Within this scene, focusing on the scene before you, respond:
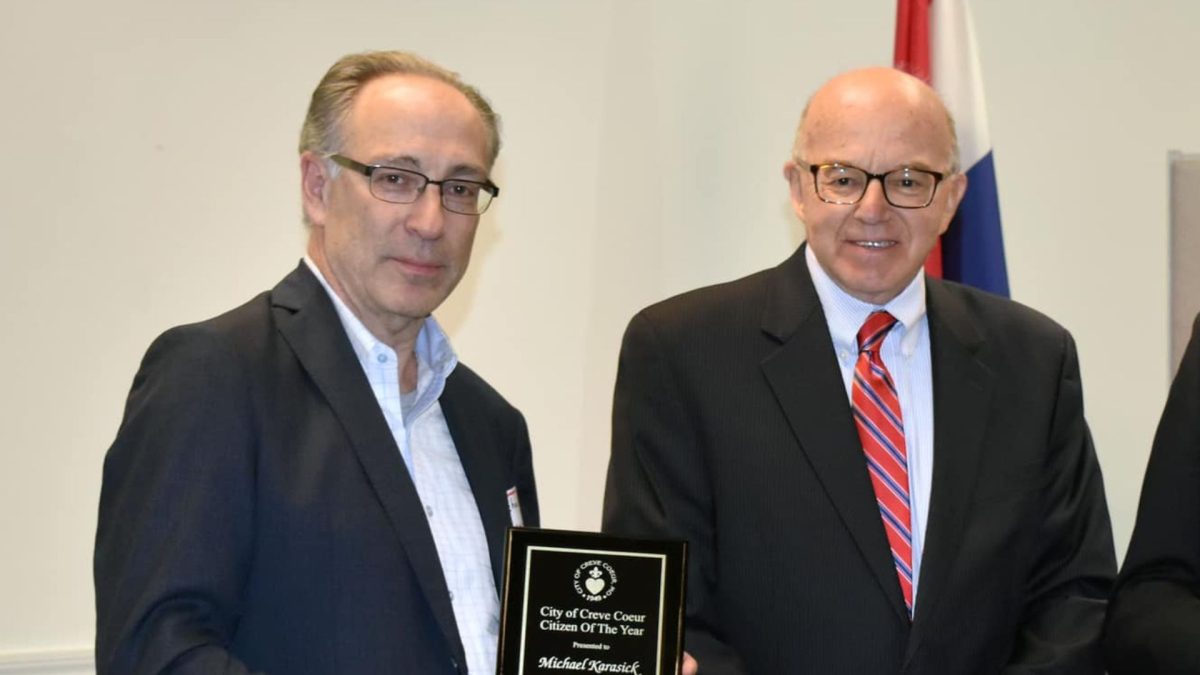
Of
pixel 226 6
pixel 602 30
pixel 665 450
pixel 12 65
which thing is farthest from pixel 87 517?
pixel 602 30

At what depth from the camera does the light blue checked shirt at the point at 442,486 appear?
2.64m

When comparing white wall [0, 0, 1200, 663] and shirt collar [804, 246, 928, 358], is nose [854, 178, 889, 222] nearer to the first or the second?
shirt collar [804, 246, 928, 358]

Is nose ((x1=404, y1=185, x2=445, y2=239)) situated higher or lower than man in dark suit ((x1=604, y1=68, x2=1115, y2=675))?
higher

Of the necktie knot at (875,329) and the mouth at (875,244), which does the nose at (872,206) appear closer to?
the mouth at (875,244)

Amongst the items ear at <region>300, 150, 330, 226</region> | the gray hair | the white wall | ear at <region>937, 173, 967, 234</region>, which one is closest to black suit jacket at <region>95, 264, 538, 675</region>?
ear at <region>300, 150, 330, 226</region>

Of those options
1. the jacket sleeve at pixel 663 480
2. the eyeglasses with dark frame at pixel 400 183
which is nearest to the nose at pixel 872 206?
the jacket sleeve at pixel 663 480

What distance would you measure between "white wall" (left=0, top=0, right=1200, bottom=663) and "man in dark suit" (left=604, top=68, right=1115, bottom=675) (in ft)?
5.38

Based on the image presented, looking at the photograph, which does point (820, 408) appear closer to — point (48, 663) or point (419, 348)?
point (419, 348)

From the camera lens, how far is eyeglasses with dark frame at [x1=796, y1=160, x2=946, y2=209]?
3.12m

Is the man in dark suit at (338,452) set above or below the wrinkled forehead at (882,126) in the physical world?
below

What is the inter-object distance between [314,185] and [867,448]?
1.24 metres

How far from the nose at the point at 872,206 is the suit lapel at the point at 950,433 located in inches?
11.1

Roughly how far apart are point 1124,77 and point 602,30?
1988 millimetres

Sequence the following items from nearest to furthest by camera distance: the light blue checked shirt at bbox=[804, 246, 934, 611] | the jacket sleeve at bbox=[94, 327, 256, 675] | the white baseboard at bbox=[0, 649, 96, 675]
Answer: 1. the jacket sleeve at bbox=[94, 327, 256, 675]
2. the light blue checked shirt at bbox=[804, 246, 934, 611]
3. the white baseboard at bbox=[0, 649, 96, 675]
